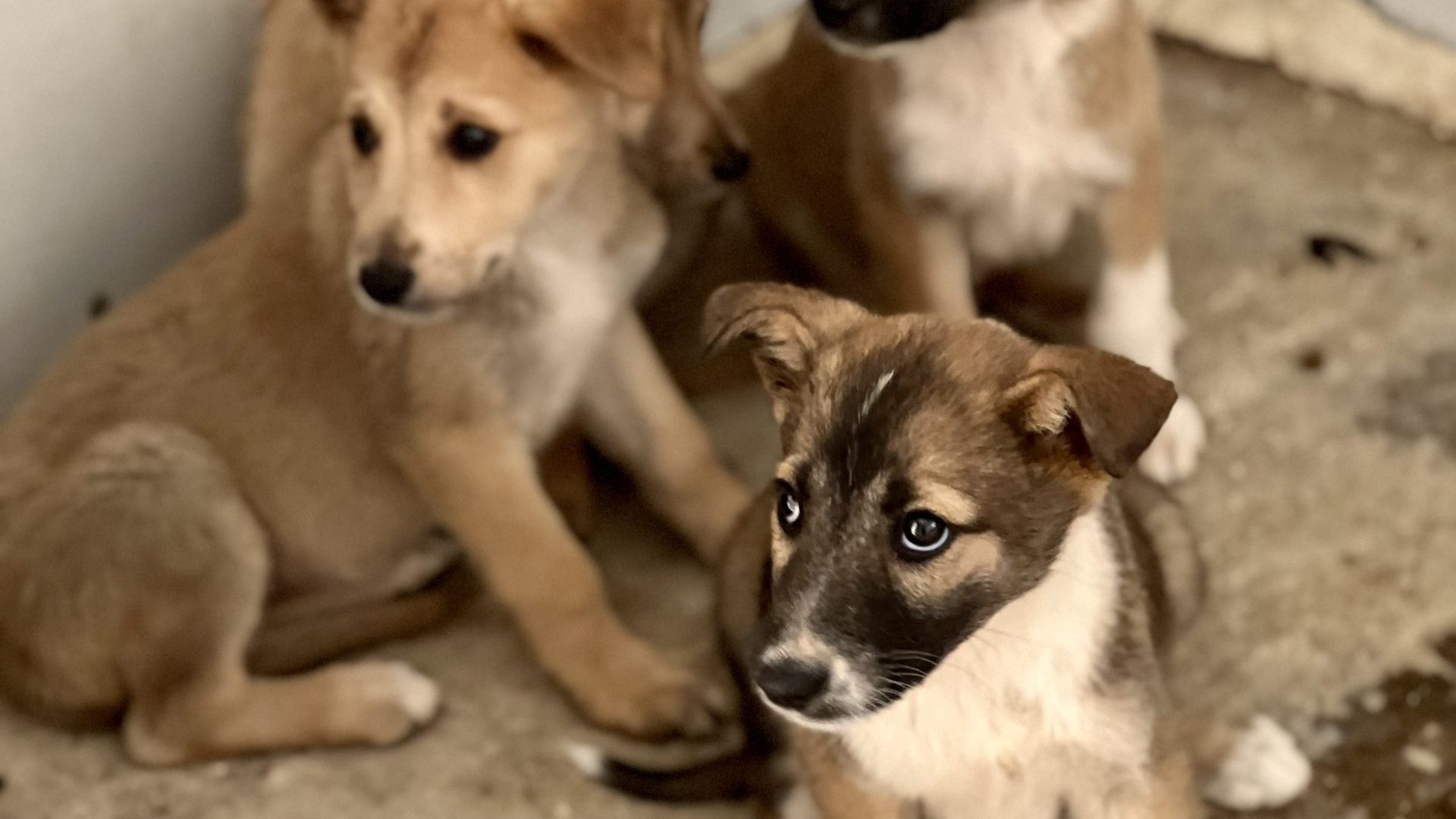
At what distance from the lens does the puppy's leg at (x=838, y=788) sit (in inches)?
72.6

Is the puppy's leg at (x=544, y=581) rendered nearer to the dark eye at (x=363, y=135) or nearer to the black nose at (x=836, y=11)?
the dark eye at (x=363, y=135)

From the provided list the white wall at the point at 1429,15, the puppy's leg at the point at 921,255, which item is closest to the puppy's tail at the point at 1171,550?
the puppy's leg at the point at 921,255

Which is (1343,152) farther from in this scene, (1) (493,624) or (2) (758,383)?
(1) (493,624)

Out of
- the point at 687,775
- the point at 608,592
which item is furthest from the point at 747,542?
the point at 608,592

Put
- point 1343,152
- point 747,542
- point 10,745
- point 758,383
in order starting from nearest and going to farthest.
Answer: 1. point 747,542
2. point 10,745
3. point 758,383
4. point 1343,152

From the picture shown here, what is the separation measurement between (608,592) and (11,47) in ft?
5.00

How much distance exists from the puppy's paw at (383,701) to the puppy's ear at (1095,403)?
1.29 m

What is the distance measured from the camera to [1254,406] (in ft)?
9.58

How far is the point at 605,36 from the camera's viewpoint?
2111 mm

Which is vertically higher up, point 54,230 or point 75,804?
point 54,230

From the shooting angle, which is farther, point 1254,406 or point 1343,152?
point 1343,152

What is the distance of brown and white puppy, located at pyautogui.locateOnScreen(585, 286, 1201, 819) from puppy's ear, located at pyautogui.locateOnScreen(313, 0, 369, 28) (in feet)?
2.89

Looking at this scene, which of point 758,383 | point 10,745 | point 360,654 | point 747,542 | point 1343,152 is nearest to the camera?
point 747,542

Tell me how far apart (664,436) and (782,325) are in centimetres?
106
